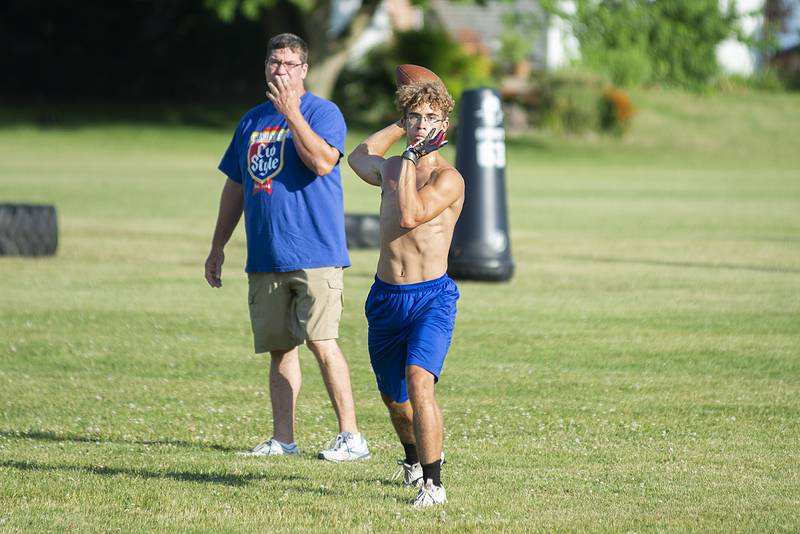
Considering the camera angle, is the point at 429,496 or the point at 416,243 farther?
the point at 416,243

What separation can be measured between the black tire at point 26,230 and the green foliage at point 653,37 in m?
27.3

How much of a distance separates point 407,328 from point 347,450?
1.09m

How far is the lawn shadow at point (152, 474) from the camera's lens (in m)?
6.09

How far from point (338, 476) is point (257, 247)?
4.13 feet

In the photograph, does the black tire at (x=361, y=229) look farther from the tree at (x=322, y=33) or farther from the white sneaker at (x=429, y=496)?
the tree at (x=322, y=33)

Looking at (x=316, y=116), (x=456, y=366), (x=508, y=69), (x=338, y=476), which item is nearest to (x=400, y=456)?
(x=338, y=476)

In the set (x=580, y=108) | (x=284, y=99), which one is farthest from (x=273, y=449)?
(x=580, y=108)

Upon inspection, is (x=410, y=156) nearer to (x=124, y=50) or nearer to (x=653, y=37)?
(x=653, y=37)

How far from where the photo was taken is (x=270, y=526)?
532cm

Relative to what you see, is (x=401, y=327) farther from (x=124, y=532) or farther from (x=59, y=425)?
(x=59, y=425)

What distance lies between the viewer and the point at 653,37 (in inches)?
1657

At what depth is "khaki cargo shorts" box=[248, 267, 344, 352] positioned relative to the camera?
6.63 metres

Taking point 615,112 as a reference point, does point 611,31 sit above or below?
above

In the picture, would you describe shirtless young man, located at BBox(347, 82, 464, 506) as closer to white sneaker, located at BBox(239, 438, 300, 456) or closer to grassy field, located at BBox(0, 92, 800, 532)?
grassy field, located at BBox(0, 92, 800, 532)
